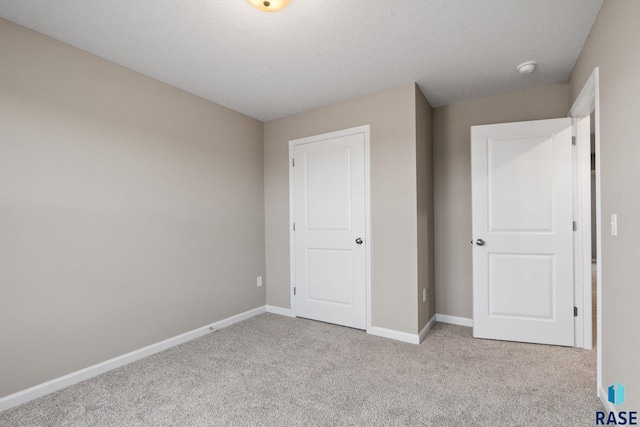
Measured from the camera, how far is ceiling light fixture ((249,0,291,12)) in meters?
1.73

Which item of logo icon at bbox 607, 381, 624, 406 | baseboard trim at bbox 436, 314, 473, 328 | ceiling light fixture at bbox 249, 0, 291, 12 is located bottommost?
baseboard trim at bbox 436, 314, 473, 328

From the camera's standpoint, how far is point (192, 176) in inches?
122

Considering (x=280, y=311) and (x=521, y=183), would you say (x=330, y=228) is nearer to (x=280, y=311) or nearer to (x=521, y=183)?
(x=280, y=311)

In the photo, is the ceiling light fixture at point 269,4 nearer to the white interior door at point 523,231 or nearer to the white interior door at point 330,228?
the white interior door at point 330,228

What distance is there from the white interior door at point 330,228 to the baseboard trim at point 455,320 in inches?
35.9

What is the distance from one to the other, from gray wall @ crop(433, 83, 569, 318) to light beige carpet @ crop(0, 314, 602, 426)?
641 mm

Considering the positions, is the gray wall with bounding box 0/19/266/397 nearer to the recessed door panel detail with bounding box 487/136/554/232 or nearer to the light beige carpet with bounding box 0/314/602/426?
the light beige carpet with bounding box 0/314/602/426

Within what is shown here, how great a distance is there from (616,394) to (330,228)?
8.02ft

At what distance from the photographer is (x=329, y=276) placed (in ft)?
11.5

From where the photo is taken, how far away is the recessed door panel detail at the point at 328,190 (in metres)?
3.37

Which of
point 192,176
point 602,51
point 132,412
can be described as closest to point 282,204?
point 192,176

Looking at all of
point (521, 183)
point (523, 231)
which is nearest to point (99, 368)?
point (523, 231)

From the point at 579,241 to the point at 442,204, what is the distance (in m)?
1.22

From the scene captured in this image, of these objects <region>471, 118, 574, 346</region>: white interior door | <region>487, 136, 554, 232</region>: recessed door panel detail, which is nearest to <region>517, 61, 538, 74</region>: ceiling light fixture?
<region>471, 118, 574, 346</region>: white interior door
